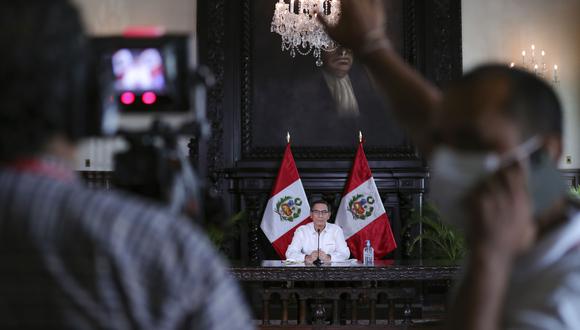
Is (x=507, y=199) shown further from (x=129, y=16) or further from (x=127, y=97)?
(x=129, y=16)

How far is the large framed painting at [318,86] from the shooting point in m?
9.37

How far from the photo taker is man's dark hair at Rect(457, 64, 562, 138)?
52.7 inches

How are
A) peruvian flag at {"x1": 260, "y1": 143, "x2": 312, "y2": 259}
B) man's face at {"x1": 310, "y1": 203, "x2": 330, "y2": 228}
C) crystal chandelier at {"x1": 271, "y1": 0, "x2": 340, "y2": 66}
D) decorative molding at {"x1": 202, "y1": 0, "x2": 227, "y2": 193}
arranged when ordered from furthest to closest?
decorative molding at {"x1": 202, "y1": 0, "x2": 227, "y2": 193}
peruvian flag at {"x1": 260, "y1": 143, "x2": 312, "y2": 259}
crystal chandelier at {"x1": 271, "y1": 0, "x2": 340, "y2": 66}
man's face at {"x1": 310, "y1": 203, "x2": 330, "y2": 228}

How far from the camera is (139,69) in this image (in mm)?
1493

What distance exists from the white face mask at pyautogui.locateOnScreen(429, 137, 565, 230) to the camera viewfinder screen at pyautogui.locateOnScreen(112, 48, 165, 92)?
500 mm

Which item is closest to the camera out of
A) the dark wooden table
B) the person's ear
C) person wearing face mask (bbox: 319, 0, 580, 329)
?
person wearing face mask (bbox: 319, 0, 580, 329)

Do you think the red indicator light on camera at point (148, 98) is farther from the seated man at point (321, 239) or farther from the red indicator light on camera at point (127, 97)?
the seated man at point (321, 239)

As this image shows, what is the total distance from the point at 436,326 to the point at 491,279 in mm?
5306

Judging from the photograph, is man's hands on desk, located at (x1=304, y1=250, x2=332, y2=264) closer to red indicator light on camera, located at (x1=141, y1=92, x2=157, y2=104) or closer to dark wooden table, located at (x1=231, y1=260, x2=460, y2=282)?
dark wooden table, located at (x1=231, y1=260, x2=460, y2=282)

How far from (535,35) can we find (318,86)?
254cm

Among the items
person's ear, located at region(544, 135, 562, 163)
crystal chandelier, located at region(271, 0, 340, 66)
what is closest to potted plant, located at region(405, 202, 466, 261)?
crystal chandelier, located at region(271, 0, 340, 66)

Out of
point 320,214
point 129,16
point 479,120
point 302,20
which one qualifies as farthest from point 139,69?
point 129,16

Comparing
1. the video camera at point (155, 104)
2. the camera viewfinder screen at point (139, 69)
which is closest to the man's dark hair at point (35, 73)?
the video camera at point (155, 104)

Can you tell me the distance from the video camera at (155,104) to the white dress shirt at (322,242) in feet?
23.2
